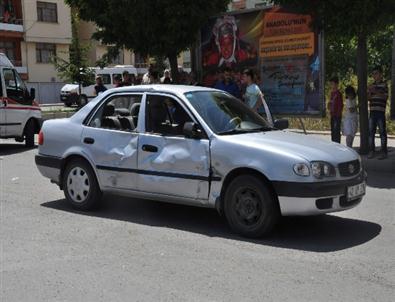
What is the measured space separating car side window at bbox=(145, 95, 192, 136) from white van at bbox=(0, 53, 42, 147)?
8569mm

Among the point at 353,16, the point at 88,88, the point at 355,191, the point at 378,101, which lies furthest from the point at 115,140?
the point at 88,88

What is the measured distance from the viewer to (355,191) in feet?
20.5

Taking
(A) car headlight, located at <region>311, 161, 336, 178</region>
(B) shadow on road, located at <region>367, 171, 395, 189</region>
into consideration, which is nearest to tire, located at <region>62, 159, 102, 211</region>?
(A) car headlight, located at <region>311, 161, 336, 178</region>

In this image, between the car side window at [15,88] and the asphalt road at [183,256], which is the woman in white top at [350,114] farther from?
the car side window at [15,88]

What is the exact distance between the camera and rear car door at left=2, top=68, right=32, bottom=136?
1480 cm

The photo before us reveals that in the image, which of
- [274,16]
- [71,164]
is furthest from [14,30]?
[71,164]

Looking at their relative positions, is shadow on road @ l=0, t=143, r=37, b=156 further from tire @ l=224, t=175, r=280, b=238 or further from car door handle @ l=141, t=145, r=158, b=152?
tire @ l=224, t=175, r=280, b=238

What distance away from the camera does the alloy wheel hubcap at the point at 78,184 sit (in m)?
7.62

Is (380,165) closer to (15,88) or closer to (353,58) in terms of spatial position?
(15,88)

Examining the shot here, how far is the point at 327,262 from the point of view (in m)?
5.41

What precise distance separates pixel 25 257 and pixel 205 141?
2213 mm

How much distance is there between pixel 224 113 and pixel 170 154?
813mm

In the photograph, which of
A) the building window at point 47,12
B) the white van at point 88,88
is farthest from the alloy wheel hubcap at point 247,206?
the building window at point 47,12

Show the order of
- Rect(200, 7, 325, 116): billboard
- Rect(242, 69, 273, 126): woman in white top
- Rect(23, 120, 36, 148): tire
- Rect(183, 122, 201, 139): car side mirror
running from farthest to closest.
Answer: Rect(23, 120, 36, 148): tire
Rect(200, 7, 325, 116): billboard
Rect(242, 69, 273, 126): woman in white top
Rect(183, 122, 201, 139): car side mirror
